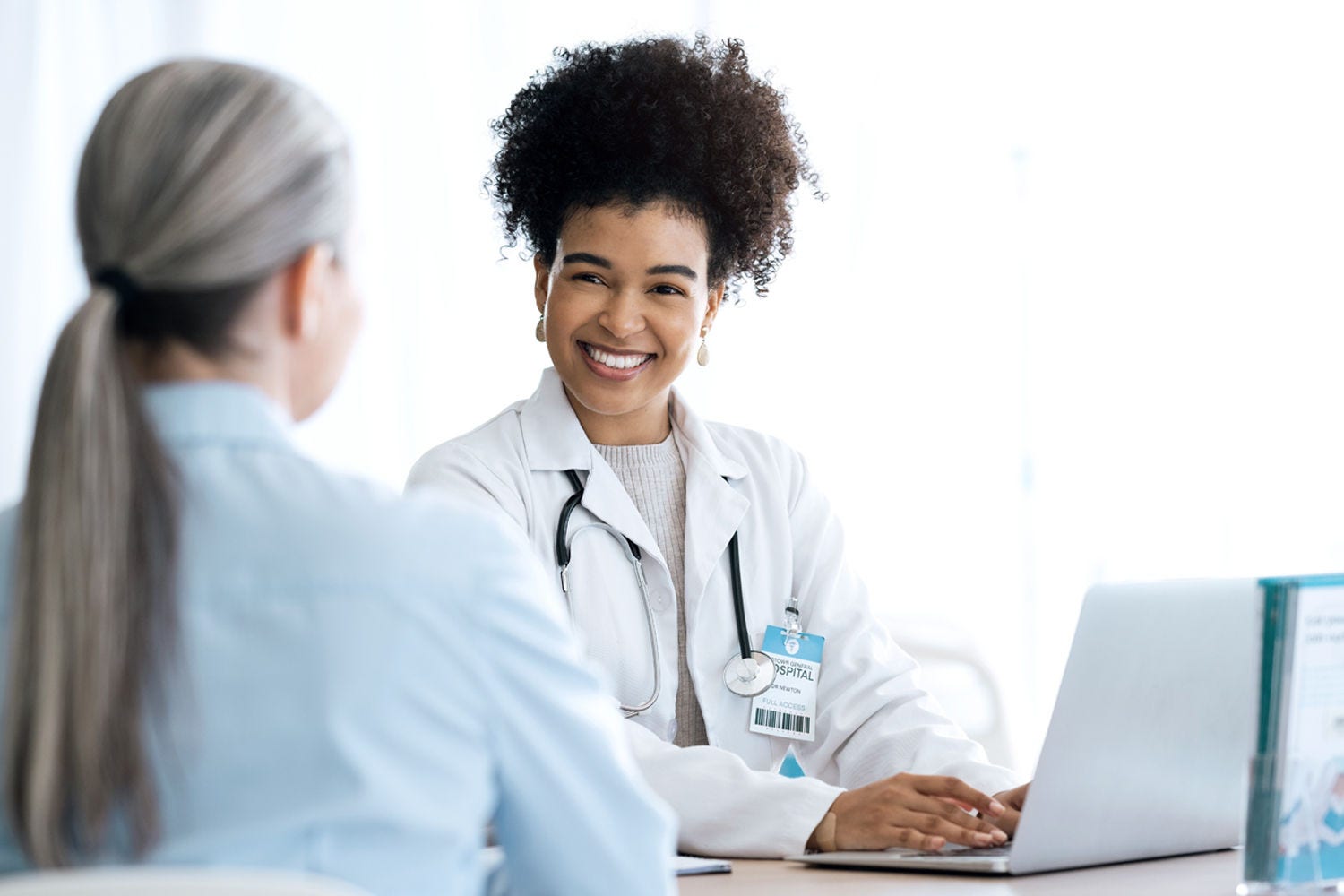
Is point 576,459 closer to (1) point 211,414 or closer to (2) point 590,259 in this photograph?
(2) point 590,259

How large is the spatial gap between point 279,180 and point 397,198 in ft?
8.18

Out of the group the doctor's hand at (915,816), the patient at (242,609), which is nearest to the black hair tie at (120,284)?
the patient at (242,609)

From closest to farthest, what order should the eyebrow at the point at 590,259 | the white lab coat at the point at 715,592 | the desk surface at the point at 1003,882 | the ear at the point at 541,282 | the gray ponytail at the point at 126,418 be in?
the gray ponytail at the point at 126,418 < the desk surface at the point at 1003,882 < the white lab coat at the point at 715,592 < the eyebrow at the point at 590,259 < the ear at the point at 541,282

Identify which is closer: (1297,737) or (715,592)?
(1297,737)

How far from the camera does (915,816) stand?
1.48 meters

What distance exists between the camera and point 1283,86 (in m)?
3.62

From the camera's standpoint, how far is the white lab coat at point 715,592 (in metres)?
1.90

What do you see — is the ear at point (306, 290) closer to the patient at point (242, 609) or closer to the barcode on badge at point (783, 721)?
the patient at point (242, 609)

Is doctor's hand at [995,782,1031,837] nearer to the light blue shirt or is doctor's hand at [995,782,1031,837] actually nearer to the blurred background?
the light blue shirt

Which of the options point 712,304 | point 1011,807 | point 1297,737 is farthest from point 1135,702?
point 712,304

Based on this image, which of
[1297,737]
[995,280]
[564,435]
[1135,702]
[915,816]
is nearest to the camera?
[1297,737]

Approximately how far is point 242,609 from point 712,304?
1.49 m

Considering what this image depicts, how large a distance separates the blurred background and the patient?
241 cm

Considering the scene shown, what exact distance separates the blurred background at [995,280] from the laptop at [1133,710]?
2099 mm
